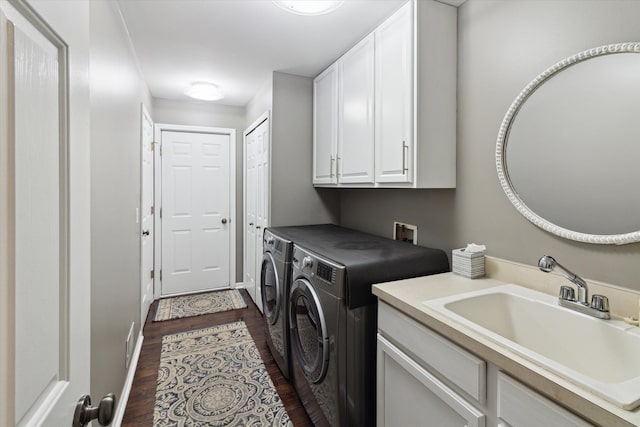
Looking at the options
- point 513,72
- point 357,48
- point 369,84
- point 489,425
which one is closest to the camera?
point 489,425

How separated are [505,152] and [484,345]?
38.1 inches

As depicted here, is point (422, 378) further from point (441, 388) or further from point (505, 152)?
point (505, 152)

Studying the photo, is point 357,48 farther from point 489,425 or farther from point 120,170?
point 489,425

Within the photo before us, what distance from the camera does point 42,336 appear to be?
47 cm

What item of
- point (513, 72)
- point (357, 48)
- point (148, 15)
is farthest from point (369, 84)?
point (148, 15)

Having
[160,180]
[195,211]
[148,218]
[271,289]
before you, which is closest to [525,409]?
[271,289]

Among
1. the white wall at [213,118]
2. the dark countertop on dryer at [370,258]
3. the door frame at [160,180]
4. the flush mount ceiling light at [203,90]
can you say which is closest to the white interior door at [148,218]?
the door frame at [160,180]

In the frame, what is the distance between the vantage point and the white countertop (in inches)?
25.2

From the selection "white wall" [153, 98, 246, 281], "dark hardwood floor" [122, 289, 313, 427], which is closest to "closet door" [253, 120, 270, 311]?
"dark hardwood floor" [122, 289, 313, 427]

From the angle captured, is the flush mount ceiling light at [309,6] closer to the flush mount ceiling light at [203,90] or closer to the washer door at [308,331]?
the washer door at [308,331]

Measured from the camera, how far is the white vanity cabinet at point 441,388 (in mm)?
784

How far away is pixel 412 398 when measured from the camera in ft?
3.80

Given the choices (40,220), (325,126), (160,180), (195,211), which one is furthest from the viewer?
(195,211)

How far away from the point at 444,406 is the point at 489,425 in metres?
0.16
